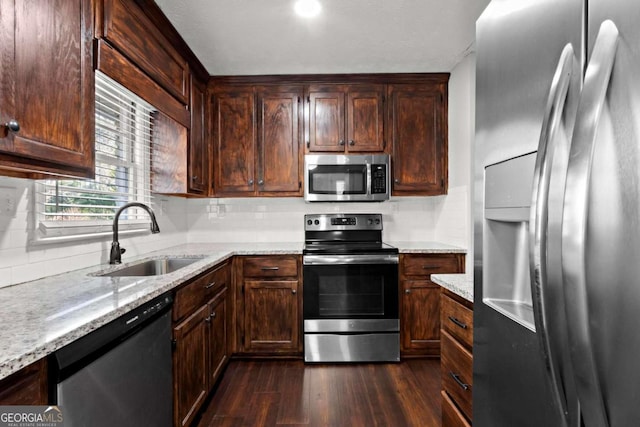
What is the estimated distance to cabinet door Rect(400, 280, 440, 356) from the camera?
2.79 metres

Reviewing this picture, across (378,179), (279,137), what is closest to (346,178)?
(378,179)

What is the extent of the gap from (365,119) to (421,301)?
1.63 m

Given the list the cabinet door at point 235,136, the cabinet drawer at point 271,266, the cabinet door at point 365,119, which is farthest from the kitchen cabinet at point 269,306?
the cabinet door at point 365,119

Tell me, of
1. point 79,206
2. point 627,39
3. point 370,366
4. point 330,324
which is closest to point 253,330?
point 330,324

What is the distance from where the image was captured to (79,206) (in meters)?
1.86

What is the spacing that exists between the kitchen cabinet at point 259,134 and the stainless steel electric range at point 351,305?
0.81 m

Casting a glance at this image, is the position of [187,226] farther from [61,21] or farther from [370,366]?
[61,21]

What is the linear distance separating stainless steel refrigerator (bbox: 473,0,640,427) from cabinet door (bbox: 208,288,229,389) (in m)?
1.74

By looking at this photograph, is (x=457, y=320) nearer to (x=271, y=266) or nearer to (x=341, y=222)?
(x=271, y=266)

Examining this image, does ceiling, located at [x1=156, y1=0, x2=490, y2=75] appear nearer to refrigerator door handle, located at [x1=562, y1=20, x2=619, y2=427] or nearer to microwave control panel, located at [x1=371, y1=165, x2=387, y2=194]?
microwave control panel, located at [x1=371, y1=165, x2=387, y2=194]

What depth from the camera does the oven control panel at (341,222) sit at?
330 cm

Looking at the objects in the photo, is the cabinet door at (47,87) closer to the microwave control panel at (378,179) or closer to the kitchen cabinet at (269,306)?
the kitchen cabinet at (269,306)

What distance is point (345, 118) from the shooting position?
310 centimetres

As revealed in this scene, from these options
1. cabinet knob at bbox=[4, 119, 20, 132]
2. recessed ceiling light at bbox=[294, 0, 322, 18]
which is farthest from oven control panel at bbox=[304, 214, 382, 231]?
cabinet knob at bbox=[4, 119, 20, 132]
